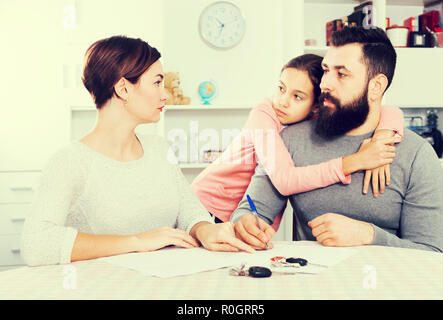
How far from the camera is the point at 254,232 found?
1.22 m

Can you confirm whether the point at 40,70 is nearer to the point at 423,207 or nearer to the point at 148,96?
the point at 148,96

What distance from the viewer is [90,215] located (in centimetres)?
131

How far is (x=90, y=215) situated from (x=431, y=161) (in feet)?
3.49

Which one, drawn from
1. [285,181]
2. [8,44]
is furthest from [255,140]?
[8,44]

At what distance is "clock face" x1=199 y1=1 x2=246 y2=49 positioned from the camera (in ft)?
11.6

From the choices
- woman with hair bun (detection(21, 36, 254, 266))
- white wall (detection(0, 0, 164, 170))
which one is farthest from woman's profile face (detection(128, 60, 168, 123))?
white wall (detection(0, 0, 164, 170))

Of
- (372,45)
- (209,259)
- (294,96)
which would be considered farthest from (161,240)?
(372,45)

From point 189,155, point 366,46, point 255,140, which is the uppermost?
point 366,46

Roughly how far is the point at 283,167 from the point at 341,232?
43 cm

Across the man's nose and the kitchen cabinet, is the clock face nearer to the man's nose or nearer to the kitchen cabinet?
the kitchen cabinet

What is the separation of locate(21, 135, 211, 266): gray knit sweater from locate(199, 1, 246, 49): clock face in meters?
2.16

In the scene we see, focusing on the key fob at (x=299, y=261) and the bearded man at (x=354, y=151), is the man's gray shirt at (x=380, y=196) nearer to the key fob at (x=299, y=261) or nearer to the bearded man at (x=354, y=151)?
the bearded man at (x=354, y=151)

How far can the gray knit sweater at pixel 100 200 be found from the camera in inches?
43.4
